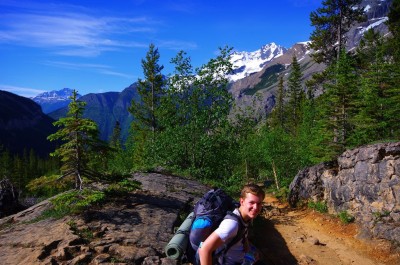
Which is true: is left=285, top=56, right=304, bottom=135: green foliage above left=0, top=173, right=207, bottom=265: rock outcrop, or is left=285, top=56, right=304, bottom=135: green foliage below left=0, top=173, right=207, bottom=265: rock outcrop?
above

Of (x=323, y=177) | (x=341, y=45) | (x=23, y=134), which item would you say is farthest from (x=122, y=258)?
(x=23, y=134)

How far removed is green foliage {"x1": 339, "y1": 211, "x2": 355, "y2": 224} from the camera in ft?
52.5

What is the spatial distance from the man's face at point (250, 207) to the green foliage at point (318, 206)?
51.6 feet

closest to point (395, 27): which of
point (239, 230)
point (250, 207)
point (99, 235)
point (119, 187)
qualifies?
point (119, 187)

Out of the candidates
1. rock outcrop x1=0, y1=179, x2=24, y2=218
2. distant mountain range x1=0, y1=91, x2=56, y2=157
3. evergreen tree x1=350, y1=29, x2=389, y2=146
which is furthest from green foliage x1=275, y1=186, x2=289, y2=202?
distant mountain range x1=0, y1=91, x2=56, y2=157

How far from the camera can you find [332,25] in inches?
1105

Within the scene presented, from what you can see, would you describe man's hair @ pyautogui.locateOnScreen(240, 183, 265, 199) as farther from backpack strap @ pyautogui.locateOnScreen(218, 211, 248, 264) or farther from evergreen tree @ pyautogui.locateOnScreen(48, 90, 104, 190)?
evergreen tree @ pyautogui.locateOnScreen(48, 90, 104, 190)

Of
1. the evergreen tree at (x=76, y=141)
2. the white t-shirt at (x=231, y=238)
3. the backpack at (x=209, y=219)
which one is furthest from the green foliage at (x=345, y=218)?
the backpack at (x=209, y=219)

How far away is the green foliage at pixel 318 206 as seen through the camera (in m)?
18.2

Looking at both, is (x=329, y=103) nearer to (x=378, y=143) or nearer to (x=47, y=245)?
(x=378, y=143)

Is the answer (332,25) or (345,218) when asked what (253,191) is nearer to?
(345,218)

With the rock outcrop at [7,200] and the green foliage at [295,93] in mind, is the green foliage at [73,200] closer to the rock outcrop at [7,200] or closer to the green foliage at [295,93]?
the rock outcrop at [7,200]

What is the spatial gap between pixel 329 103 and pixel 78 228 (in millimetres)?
18206

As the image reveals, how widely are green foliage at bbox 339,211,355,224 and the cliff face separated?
19cm
